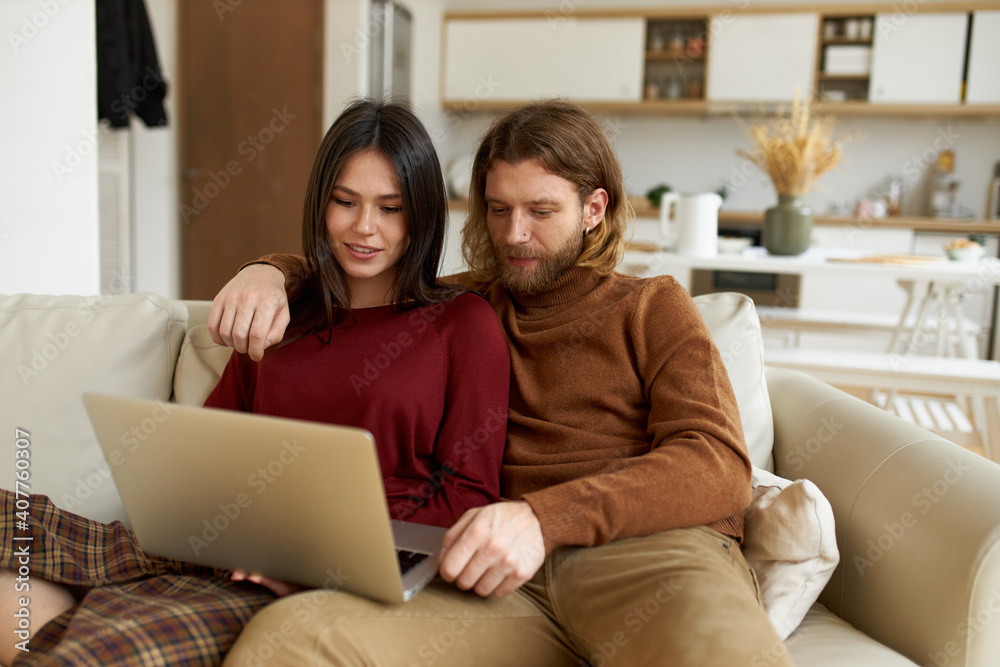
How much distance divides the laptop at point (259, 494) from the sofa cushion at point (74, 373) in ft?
1.57

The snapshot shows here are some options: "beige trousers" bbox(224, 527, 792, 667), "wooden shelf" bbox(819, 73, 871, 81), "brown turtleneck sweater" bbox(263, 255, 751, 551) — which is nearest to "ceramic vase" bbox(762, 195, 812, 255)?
"brown turtleneck sweater" bbox(263, 255, 751, 551)

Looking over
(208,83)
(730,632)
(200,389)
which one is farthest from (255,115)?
(730,632)

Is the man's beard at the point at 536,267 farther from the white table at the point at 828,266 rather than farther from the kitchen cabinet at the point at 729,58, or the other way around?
the kitchen cabinet at the point at 729,58

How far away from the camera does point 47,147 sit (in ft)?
7.00

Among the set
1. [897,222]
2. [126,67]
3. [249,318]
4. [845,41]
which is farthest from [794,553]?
[845,41]

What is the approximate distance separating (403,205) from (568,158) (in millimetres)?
287

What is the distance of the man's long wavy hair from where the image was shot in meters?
1.34

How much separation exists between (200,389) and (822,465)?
3.64 feet

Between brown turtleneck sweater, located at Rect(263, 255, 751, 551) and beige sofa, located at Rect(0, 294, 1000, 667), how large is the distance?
202 millimetres

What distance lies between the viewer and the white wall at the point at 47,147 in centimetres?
203

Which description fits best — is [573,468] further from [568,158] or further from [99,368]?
[99,368]

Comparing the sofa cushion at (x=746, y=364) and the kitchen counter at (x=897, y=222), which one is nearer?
the sofa cushion at (x=746, y=364)

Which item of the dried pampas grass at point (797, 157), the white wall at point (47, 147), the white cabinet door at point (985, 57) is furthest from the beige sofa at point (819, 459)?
the white cabinet door at point (985, 57)

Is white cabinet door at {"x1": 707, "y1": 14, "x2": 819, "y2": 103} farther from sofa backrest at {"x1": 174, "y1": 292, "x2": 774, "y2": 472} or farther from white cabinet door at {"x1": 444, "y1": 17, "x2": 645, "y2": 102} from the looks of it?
sofa backrest at {"x1": 174, "y1": 292, "x2": 774, "y2": 472}
